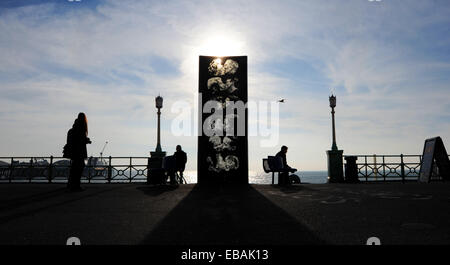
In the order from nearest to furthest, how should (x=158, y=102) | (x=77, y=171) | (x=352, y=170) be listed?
(x=77, y=171) < (x=352, y=170) < (x=158, y=102)

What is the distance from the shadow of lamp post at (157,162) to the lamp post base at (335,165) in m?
9.78

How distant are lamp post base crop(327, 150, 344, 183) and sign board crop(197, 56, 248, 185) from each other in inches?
325

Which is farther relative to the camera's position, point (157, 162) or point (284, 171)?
point (157, 162)

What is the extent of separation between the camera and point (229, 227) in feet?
14.0

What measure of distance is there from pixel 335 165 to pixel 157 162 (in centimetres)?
1043

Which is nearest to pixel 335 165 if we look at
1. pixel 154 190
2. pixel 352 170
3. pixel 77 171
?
pixel 352 170

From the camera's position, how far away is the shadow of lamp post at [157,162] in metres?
12.1

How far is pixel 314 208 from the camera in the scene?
19.4ft

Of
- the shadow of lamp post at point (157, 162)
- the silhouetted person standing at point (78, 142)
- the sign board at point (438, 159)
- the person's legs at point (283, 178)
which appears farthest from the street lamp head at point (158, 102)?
the sign board at point (438, 159)

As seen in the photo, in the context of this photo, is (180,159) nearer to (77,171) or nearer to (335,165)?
(77,171)
